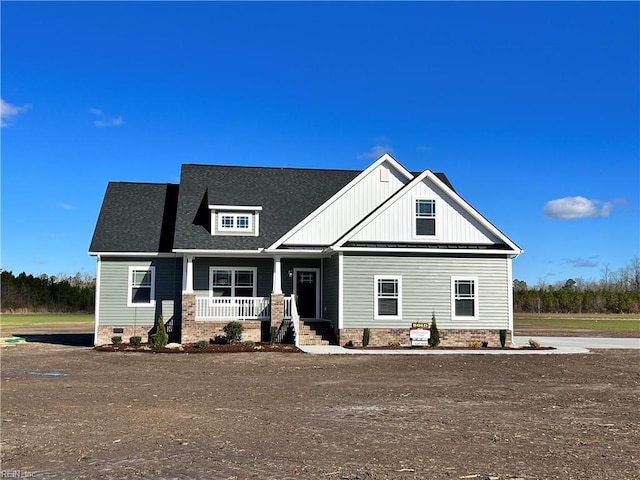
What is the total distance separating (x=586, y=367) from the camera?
58.6 feet

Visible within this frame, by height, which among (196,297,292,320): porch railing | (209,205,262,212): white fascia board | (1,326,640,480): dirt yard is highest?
(209,205,262,212): white fascia board

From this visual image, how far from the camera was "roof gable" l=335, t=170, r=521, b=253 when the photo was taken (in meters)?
23.6

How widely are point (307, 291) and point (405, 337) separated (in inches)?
191

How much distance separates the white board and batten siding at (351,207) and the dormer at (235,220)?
6.45 feet

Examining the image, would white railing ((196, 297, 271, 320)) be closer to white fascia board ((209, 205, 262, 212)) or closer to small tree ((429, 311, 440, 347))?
white fascia board ((209, 205, 262, 212))

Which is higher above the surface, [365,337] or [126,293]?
[126,293]

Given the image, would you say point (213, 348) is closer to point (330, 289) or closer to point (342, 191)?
point (330, 289)

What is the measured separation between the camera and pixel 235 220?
84.8 feet

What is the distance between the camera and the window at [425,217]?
Result: 23938mm

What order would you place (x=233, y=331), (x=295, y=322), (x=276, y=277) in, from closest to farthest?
1. (x=233, y=331)
2. (x=295, y=322)
3. (x=276, y=277)

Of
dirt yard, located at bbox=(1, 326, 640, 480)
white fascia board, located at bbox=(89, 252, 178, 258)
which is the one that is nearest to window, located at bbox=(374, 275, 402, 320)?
dirt yard, located at bbox=(1, 326, 640, 480)

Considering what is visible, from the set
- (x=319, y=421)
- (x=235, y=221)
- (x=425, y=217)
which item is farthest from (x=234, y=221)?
(x=319, y=421)

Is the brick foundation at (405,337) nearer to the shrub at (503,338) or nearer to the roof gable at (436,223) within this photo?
the shrub at (503,338)

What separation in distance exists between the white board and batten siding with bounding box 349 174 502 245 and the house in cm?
4
